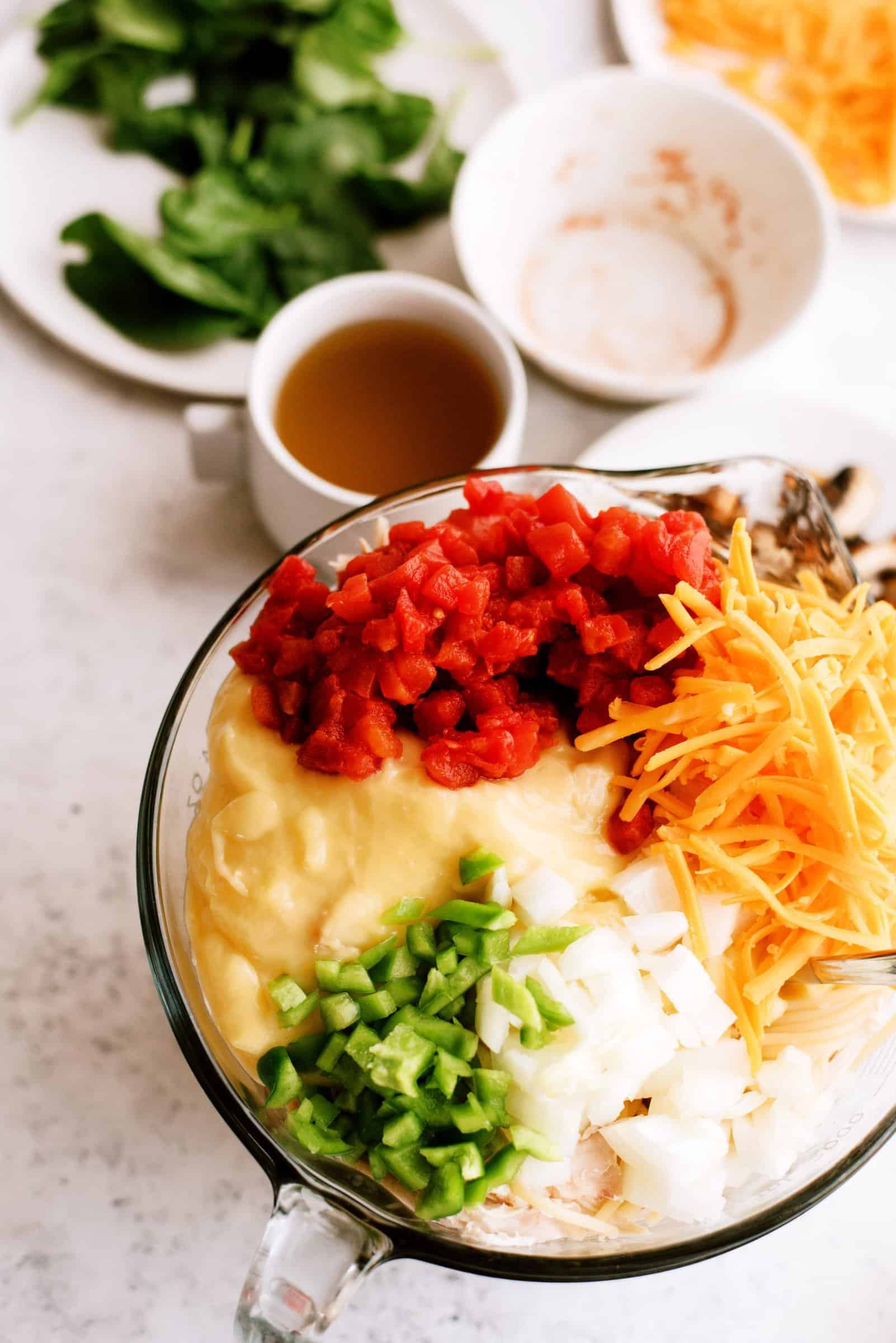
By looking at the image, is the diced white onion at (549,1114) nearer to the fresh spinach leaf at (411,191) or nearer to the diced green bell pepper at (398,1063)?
the diced green bell pepper at (398,1063)

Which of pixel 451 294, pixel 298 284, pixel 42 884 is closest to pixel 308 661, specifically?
pixel 42 884

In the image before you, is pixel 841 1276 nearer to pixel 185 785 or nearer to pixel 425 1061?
pixel 425 1061

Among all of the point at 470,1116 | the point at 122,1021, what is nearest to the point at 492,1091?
the point at 470,1116

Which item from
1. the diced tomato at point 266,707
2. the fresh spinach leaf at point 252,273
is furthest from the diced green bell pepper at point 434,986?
the fresh spinach leaf at point 252,273

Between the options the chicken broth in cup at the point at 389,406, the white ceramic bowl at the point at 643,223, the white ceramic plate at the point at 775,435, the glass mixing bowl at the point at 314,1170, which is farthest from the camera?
the white ceramic bowl at the point at 643,223

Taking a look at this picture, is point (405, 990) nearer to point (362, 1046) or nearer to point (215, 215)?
point (362, 1046)

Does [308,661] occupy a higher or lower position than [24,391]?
higher
